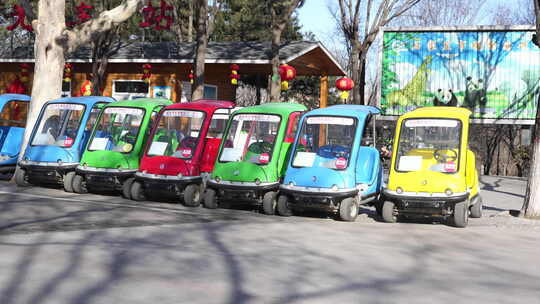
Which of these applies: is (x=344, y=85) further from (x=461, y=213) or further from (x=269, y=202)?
(x=461, y=213)

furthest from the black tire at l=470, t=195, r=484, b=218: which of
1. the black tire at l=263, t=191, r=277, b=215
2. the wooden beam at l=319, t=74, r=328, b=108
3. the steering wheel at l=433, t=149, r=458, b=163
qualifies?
the wooden beam at l=319, t=74, r=328, b=108

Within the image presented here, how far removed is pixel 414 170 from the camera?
38.7 feet

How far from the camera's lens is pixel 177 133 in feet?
44.7

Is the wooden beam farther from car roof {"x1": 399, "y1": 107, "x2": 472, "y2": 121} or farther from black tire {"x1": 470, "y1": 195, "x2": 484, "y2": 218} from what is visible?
car roof {"x1": 399, "y1": 107, "x2": 472, "y2": 121}

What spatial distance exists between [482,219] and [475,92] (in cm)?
806

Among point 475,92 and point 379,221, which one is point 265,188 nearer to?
point 379,221

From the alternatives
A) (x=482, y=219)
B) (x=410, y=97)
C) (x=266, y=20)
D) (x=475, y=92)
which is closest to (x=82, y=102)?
(x=482, y=219)

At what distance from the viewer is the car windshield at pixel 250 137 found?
12.8 metres

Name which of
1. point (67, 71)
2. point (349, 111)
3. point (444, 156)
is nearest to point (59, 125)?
point (349, 111)

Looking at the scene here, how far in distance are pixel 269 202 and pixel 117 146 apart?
11.8ft

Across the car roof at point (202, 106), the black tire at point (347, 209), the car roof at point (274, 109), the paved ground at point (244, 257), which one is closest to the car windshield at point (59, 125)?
the car roof at point (202, 106)

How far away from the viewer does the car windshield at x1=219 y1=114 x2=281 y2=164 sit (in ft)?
42.1

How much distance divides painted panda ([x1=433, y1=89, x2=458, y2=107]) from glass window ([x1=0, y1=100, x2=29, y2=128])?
1096 cm

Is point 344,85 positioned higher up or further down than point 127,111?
higher up
